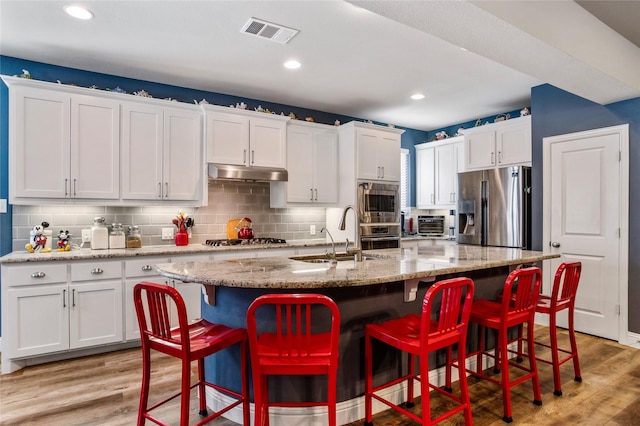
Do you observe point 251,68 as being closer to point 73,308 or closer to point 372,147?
point 372,147

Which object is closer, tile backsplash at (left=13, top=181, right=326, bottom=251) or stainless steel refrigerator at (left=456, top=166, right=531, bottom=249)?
tile backsplash at (left=13, top=181, right=326, bottom=251)

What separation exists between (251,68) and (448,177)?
341cm

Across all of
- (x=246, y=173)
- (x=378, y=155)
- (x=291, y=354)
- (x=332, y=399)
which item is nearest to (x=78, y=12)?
(x=246, y=173)

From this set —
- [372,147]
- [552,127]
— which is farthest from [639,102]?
[372,147]

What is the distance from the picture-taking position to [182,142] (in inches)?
155

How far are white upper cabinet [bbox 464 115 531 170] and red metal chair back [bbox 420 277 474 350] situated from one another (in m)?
3.27

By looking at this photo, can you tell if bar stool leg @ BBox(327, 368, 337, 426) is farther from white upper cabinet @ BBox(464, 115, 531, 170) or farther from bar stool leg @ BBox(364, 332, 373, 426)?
white upper cabinet @ BBox(464, 115, 531, 170)

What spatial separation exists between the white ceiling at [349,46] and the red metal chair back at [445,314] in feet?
4.83

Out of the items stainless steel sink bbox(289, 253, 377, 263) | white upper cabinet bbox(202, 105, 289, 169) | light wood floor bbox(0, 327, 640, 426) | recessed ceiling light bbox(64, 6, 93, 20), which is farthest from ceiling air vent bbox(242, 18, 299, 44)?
light wood floor bbox(0, 327, 640, 426)

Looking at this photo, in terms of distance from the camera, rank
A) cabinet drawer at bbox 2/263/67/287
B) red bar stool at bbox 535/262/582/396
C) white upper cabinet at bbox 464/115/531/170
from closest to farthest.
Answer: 1. red bar stool at bbox 535/262/582/396
2. cabinet drawer at bbox 2/263/67/287
3. white upper cabinet at bbox 464/115/531/170

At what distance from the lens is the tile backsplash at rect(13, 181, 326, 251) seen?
3.55 meters

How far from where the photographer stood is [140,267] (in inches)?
136

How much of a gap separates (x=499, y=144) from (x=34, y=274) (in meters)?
5.08

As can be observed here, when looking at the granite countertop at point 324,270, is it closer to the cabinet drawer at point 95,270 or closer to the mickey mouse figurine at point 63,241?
the cabinet drawer at point 95,270
